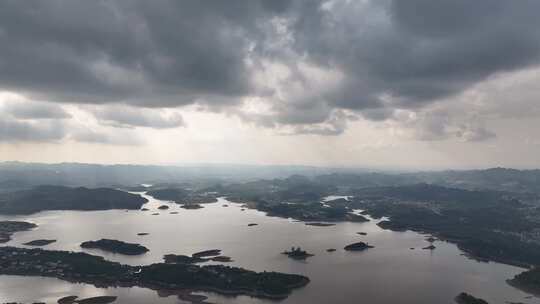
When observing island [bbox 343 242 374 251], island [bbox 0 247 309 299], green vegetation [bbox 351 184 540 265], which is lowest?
island [bbox 0 247 309 299]

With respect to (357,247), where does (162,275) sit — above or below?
below

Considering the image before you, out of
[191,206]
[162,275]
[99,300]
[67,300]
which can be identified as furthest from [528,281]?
[191,206]

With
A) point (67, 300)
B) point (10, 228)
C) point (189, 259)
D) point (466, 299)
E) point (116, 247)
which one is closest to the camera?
point (67, 300)

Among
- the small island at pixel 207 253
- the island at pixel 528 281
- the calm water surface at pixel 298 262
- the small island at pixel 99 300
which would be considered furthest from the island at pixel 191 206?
the island at pixel 528 281

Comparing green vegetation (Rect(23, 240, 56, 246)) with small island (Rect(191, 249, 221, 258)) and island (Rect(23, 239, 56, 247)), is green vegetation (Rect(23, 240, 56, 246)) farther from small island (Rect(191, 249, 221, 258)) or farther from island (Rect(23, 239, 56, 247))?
small island (Rect(191, 249, 221, 258))

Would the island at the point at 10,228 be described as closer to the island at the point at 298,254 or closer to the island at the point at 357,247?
the island at the point at 298,254

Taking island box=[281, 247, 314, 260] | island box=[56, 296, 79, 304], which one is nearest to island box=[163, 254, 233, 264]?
island box=[281, 247, 314, 260]

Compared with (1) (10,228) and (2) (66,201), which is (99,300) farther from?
(2) (66,201)

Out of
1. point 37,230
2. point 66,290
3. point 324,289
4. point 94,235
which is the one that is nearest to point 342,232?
point 324,289
